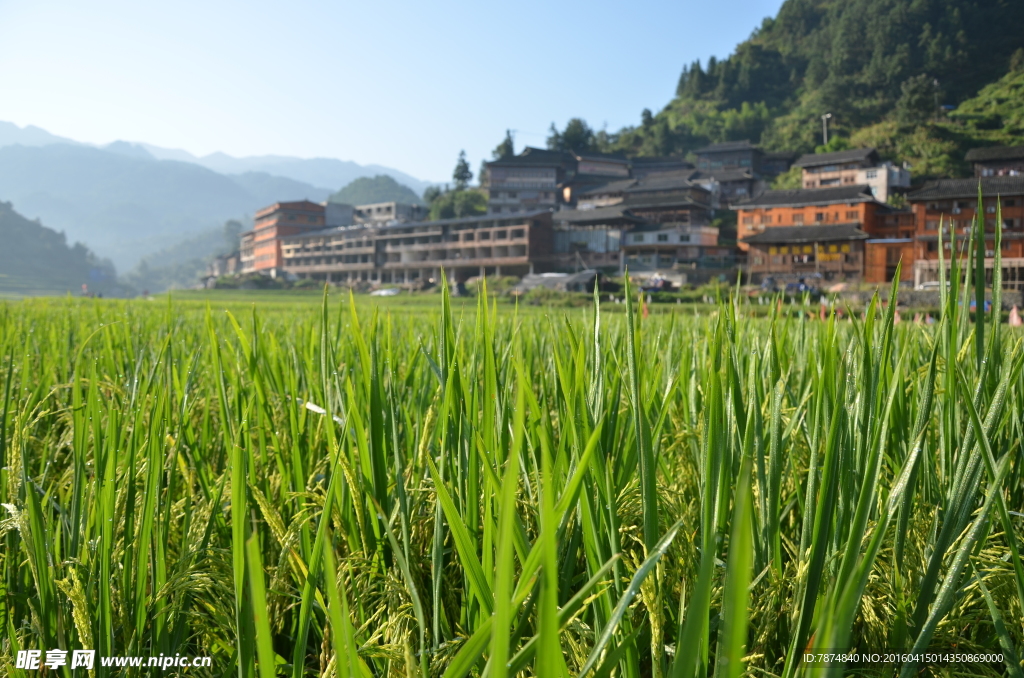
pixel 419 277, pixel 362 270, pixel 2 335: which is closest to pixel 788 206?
Answer: pixel 419 277

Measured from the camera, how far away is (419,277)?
129ft

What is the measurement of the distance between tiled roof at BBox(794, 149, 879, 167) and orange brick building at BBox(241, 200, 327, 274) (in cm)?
3640

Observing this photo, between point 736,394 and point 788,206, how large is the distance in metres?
34.3

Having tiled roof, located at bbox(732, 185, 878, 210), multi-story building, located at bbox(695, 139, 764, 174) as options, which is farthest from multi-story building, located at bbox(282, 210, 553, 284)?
multi-story building, located at bbox(695, 139, 764, 174)

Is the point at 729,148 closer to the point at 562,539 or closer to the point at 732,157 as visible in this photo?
the point at 732,157

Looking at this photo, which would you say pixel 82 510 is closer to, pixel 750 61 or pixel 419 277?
pixel 419 277

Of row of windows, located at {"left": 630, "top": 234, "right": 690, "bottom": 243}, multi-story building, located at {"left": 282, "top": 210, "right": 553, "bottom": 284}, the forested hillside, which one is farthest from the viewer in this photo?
the forested hillside

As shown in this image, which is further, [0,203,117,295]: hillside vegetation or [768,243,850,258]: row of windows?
[0,203,117,295]: hillside vegetation

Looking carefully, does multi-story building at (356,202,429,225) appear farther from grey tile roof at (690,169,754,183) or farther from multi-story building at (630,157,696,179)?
grey tile roof at (690,169,754,183)

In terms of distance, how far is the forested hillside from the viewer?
127 feet

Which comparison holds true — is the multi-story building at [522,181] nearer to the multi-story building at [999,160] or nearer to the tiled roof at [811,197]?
the tiled roof at [811,197]

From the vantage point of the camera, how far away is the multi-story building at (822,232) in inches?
1077

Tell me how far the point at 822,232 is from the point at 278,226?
38.8m

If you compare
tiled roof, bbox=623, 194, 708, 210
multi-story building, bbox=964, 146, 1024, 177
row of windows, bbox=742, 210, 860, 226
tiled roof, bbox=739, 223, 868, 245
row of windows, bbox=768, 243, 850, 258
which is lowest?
row of windows, bbox=768, 243, 850, 258
